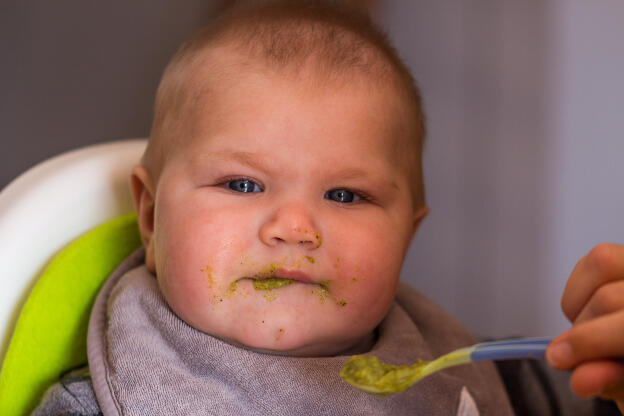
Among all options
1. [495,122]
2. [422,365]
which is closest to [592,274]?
[422,365]

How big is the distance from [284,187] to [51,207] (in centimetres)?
38

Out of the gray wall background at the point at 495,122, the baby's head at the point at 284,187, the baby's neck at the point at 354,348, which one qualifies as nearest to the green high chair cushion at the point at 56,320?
the baby's head at the point at 284,187

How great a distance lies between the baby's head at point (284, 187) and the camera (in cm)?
81

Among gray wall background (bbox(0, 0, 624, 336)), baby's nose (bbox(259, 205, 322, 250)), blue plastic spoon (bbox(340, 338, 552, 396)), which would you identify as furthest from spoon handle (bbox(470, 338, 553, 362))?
gray wall background (bbox(0, 0, 624, 336))

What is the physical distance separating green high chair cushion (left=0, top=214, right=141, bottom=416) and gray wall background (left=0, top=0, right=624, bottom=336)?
103 cm

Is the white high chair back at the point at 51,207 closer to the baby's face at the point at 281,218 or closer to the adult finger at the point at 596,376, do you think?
the baby's face at the point at 281,218

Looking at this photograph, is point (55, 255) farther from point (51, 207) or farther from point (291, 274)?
point (291, 274)

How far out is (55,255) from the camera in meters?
1.01

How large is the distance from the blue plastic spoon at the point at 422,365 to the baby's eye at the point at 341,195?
0.23 meters

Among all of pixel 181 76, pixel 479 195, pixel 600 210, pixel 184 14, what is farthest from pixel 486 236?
pixel 181 76

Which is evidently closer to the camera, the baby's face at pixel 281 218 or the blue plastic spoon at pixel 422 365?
the blue plastic spoon at pixel 422 365

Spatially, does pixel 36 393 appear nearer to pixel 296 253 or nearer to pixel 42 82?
pixel 296 253

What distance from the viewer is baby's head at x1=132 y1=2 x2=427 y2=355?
0.81 meters

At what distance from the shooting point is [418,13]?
2367mm
